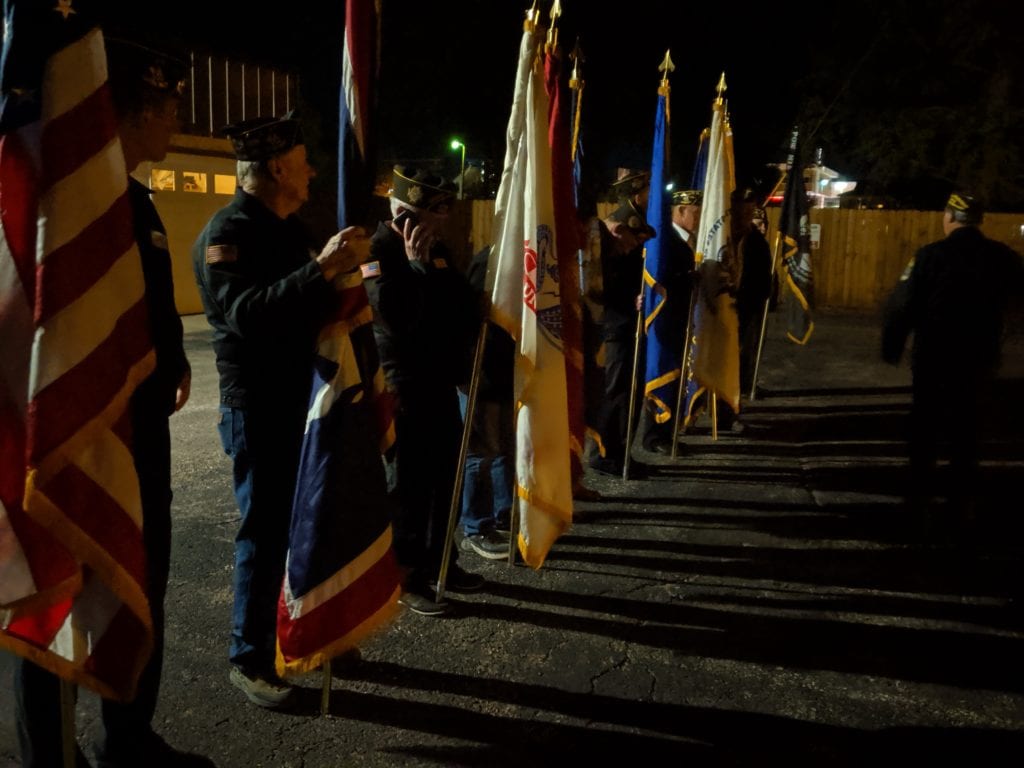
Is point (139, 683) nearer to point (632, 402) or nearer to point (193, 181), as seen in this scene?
point (632, 402)

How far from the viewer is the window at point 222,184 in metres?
17.4

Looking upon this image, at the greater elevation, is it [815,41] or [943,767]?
[815,41]

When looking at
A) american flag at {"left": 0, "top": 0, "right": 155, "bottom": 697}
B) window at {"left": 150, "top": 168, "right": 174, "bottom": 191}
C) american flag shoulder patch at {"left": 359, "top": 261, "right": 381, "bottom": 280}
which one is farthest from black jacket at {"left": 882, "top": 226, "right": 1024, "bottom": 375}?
window at {"left": 150, "top": 168, "right": 174, "bottom": 191}

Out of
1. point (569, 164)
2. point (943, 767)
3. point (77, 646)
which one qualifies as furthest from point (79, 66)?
point (943, 767)

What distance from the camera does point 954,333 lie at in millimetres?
5203

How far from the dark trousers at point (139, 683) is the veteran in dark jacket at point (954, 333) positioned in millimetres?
4398

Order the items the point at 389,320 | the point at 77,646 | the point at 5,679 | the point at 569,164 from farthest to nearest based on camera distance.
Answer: the point at 569,164, the point at 389,320, the point at 5,679, the point at 77,646

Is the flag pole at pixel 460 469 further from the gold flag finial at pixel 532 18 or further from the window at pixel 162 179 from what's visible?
the window at pixel 162 179

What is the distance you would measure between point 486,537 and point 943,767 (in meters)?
2.73

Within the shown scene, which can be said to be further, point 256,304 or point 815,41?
point 815,41

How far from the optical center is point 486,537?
509 centimetres

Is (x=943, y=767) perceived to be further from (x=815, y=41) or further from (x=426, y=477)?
(x=815, y=41)

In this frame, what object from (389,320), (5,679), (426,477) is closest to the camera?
(5,679)

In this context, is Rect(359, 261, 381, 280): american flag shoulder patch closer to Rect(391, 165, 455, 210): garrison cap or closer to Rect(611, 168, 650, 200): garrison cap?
Rect(391, 165, 455, 210): garrison cap
